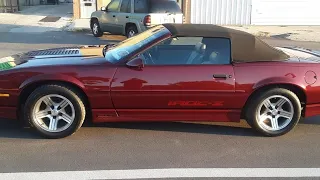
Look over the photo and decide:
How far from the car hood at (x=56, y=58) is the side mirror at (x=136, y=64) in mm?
376

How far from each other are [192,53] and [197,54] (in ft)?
0.22

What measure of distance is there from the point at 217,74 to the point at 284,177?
1.42 meters

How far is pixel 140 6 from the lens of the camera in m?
12.2

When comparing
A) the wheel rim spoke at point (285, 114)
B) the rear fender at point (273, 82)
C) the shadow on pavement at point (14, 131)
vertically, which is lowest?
the shadow on pavement at point (14, 131)

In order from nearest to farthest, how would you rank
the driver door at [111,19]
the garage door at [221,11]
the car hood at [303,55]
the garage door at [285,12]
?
1. the car hood at [303,55]
2. the driver door at [111,19]
3. the garage door at [221,11]
4. the garage door at [285,12]

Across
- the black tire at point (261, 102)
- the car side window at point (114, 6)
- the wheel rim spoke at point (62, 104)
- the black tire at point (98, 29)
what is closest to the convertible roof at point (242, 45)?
the black tire at point (261, 102)

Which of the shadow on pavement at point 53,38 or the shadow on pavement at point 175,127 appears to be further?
the shadow on pavement at point 53,38

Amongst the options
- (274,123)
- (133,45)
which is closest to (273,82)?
(274,123)

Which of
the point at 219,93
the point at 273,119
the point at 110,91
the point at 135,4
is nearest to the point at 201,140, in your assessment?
the point at 219,93

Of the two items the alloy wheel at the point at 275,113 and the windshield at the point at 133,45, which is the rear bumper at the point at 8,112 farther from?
the alloy wheel at the point at 275,113

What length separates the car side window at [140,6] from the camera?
1215 centimetres

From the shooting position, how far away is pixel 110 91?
4.30 m

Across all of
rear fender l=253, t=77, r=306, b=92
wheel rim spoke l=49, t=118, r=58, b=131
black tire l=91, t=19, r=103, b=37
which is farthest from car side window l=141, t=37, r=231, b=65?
black tire l=91, t=19, r=103, b=37

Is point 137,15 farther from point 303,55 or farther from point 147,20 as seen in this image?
point 303,55
